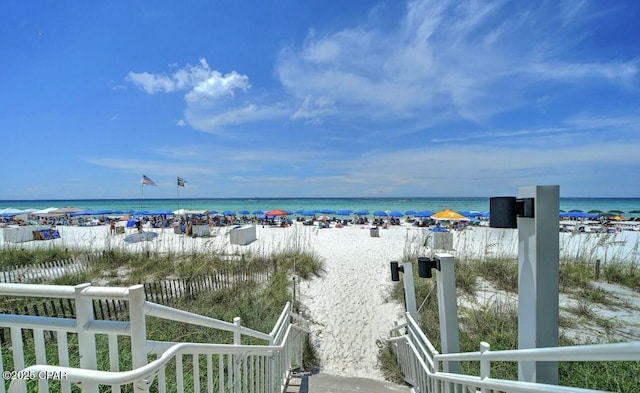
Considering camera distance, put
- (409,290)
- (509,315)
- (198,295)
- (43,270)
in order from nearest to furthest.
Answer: (409,290)
(509,315)
(198,295)
(43,270)

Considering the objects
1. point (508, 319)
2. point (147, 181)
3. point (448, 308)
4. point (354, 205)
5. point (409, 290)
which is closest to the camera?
point (448, 308)

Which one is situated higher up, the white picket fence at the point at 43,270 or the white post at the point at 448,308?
the white post at the point at 448,308

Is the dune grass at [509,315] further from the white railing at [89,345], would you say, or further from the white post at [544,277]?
the white railing at [89,345]

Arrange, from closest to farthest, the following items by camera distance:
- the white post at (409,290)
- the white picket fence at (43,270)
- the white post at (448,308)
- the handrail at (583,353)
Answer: the handrail at (583,353) < the white post at (448,308) < the white post at (409,290) < the white picket fence at (43,270)

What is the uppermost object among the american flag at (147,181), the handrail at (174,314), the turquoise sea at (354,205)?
the american flag at (147,181)

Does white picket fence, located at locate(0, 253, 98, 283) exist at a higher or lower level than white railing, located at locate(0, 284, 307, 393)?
lower

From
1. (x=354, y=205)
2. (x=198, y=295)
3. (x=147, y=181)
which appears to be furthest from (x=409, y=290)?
(x=354, y=205)

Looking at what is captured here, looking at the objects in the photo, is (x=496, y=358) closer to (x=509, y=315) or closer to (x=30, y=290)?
(x=30, y=290)

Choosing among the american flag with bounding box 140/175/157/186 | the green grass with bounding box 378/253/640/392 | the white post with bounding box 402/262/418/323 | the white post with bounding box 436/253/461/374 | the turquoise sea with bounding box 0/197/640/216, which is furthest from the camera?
the turquoise sea with bounding box 0/197/640/216

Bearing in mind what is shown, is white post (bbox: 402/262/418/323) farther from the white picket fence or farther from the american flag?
the american flag

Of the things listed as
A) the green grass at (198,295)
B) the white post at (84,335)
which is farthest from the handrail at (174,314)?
the green grass at (198,295)

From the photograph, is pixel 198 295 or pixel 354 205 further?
pixel 354 205

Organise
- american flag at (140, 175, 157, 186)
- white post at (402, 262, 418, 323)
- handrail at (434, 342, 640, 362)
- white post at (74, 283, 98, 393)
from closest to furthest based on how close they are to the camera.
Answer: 1. handrail at (434, 342, 640, 362)
2. white post at (74, 283, 98, 393)
3. white post at (402, 262, 418, 323)
4. american flag at (140, 175, 157, 186)

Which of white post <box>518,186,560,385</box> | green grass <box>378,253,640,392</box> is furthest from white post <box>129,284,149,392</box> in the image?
green grass <box>378,253,640,392</box>
